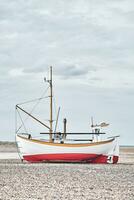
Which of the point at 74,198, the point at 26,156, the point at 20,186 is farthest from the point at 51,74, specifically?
the point at 74,198

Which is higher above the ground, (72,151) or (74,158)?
(72,151)

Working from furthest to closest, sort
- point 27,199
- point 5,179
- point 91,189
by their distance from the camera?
point 5,179
point 91,189
point 27,199

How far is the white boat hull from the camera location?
51938mm

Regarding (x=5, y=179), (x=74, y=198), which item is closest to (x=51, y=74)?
(x=5, y=179)

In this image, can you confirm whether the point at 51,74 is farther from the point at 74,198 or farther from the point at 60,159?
the point at 74,198

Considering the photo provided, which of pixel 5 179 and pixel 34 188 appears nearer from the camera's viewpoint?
pixel 34 188

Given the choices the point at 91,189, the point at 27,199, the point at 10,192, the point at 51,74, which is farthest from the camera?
the point at 51,74

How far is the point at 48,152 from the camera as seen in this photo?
172 ft

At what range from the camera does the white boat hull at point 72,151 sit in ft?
170

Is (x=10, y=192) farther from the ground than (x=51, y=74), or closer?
closer

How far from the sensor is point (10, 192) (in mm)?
20891

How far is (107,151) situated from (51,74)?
1139 centimetres

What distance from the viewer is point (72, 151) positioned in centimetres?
5194

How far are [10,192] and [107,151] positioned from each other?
32622 mm
